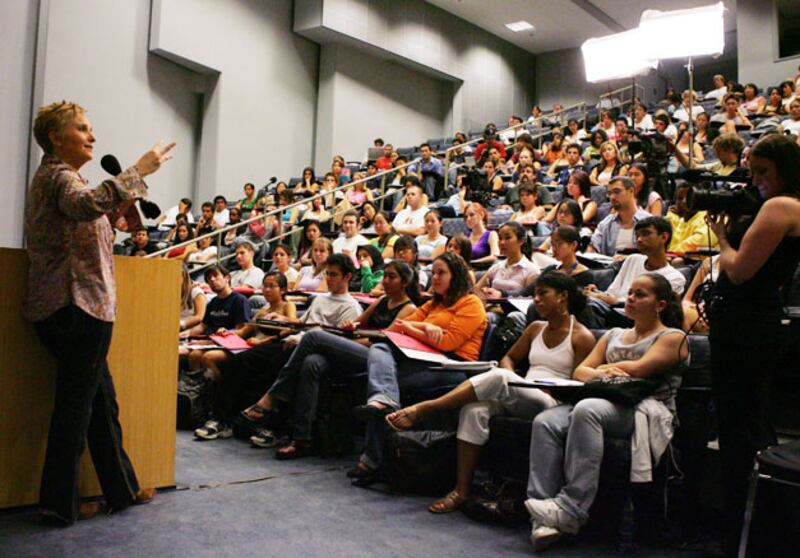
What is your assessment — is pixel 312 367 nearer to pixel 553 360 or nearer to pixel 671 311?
pixel 553 360

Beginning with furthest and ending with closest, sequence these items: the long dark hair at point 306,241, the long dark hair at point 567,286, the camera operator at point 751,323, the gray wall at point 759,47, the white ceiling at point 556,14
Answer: the white ceiling at point 556,14, the gray wall at point 759,47, the long dark hair at point 306,241, the long dark hair at point 567,286, the camera operator at point 751,323

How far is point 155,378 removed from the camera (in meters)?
2.53

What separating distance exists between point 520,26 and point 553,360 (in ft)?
42.2

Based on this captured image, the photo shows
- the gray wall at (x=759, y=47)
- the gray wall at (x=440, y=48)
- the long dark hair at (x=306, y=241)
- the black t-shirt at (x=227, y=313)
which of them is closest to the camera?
the black t-shirt at (x=227, y=313)

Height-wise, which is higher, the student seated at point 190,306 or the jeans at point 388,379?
the student seated at point 190,306

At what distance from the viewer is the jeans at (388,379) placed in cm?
280

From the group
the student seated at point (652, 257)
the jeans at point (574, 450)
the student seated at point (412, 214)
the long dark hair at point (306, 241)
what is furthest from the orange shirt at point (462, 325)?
the long dark hair at point (306, 241)

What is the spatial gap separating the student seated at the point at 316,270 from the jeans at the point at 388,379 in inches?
63.3

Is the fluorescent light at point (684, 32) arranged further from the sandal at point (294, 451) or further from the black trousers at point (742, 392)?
the sandal at point (294, 451)

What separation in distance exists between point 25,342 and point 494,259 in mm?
2997

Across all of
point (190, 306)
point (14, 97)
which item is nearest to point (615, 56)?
point (190, 306)

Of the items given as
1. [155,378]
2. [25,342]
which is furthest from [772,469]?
[25,342]

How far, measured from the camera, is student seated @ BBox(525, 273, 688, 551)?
6.95 feet

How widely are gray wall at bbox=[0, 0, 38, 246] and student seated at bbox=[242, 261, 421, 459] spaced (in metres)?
4.43
